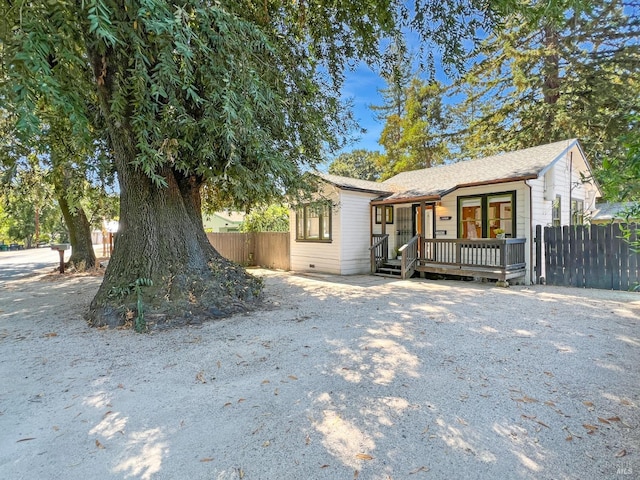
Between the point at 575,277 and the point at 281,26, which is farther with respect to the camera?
the point at 575,277

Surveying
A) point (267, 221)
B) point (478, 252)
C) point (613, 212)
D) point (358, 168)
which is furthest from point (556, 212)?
point (358, 168)

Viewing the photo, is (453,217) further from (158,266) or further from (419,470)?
(419,470)

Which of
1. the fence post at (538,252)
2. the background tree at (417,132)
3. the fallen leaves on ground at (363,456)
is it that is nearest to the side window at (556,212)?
the fence post at (538,252)

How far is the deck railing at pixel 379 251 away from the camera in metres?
11.4

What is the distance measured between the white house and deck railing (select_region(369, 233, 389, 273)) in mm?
35

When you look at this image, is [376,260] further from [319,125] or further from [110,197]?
[110,197]

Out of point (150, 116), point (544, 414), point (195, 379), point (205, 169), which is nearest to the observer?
point (544, 414)

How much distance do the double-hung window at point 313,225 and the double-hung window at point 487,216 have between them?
4.46 m

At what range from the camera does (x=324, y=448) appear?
224cm

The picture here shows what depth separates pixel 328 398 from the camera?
292 cm

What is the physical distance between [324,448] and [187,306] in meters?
4.03

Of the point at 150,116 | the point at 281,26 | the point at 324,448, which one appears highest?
the point at 281,26

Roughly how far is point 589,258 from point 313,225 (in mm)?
8472

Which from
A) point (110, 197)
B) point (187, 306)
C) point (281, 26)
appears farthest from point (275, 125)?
point (110, 197)
